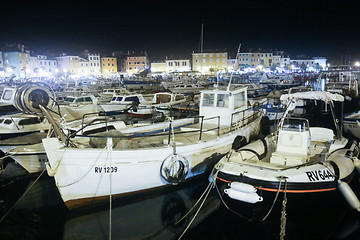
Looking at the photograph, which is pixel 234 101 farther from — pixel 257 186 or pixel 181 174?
pixel 257 186

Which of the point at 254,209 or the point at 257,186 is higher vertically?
the point at 257,186

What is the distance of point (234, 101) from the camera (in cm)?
1312

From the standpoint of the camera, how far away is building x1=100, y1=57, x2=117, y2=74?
10344 cm

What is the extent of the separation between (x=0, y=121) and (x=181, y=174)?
13442 mm

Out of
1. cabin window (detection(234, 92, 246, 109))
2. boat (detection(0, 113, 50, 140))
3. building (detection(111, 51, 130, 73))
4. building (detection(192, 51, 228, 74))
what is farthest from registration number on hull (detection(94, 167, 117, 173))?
building (detection(111, 51, 130, 73))

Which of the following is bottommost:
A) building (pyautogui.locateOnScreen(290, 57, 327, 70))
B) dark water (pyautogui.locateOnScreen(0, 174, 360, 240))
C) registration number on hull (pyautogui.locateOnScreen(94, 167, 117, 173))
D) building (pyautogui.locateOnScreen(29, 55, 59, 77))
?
dark water (pyautogui.locateOnScreen(0, 174, 360, 240))

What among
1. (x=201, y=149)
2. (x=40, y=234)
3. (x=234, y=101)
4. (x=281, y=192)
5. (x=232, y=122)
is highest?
(x=234, y=101)

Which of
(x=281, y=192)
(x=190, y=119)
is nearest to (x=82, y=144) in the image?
(x=190, y=119)

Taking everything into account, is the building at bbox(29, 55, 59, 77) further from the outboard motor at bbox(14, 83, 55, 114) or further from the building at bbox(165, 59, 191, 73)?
the outboard motor at bbox(14, 83, 55, 114)

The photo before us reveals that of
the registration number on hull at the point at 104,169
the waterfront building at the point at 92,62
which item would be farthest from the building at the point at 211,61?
the registration number on hull at the point at 104,169

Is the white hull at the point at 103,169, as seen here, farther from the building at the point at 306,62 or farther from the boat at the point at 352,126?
the building at the point at 306,62

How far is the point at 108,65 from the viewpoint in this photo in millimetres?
104625

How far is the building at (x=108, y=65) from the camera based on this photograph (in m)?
103

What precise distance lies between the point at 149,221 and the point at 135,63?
102 meters
